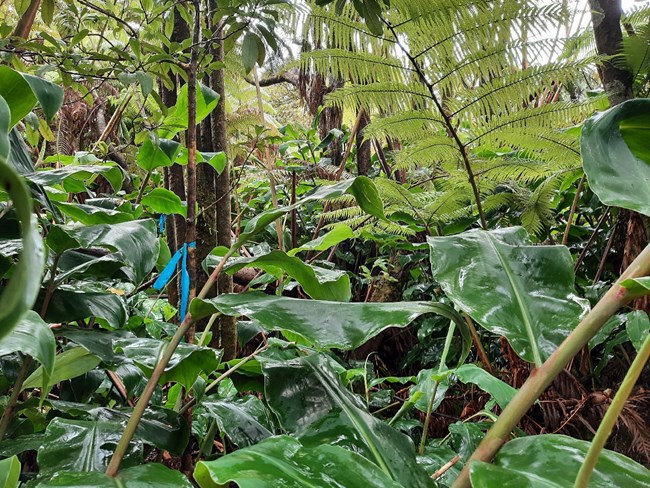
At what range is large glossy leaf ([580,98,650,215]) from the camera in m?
0.50

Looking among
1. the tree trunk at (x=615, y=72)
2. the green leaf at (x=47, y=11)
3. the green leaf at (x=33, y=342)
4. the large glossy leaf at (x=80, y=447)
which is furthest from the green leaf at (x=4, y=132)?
the tree trunk at (x=615, y=72)

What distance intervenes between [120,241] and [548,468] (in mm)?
532

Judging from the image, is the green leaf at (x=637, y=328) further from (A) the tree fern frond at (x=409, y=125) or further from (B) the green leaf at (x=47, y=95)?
(B) the green leaf at (x=47, y=95)

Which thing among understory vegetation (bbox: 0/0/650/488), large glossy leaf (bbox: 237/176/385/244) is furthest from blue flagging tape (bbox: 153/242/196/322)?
large glossy leaf (bbox: 237/176/385/244)

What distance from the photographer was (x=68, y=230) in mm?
640

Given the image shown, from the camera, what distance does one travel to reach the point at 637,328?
0.83 m

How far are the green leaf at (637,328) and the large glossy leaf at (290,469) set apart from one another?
0.65 metres

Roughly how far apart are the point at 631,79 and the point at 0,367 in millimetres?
1350

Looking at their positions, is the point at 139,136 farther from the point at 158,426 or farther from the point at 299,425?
the point at 299,425

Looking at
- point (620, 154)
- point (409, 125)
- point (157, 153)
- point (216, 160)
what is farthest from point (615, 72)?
point (157, 153)

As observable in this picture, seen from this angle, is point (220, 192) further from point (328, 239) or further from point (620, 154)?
point (620, 154)

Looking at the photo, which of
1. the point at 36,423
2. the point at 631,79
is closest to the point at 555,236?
the point at 631,79

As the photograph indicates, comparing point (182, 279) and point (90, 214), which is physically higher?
point (90, 214)

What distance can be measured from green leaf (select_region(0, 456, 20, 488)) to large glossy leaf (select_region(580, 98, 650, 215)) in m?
0.58
